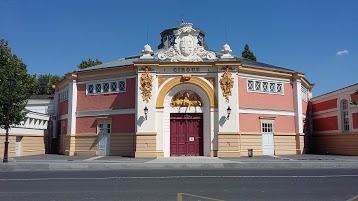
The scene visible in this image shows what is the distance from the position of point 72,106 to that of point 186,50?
35.0 feet

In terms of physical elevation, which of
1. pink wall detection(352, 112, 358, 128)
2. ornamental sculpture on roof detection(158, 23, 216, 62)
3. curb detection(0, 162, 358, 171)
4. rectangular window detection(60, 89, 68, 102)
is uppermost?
ornamental sculpture on roof detection(158, 23, 216, 62)

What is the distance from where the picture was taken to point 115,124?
25781 mm

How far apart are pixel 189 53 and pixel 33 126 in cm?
1522

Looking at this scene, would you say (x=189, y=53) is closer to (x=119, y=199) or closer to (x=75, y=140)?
(x=75, y=140)

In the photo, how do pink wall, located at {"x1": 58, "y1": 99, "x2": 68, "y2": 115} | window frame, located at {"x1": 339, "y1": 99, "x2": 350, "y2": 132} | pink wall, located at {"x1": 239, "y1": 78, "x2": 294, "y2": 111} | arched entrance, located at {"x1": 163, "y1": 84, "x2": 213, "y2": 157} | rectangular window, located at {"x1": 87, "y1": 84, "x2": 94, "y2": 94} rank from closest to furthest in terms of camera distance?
arched entrance, located at {"x1": 163, "y1": 84, "x2": 213, "y2": 157} → pink wall, located at {"x1": 239, "y1": 78, "x2": 294, "y2": 111} → window frame, located at {"x1": 339, "y1": 99, "x2": 350, "y2": 132} → rectangular window, located at {"x1": 87, "y1": 84, "x2": 94, "y2": 94} → pink wall, located at {"x1": 58, "y1": 99, "x2": 68, "y2": 115}

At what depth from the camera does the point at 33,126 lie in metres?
28.7

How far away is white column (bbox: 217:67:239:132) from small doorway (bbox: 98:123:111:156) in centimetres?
900

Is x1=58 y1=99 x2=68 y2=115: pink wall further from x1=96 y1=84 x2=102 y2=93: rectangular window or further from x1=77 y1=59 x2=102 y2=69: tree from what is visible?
x1=77 y1=59 x2=102 y2=69: tree

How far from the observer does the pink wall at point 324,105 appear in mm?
28109

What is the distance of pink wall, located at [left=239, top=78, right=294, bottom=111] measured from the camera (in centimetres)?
2561

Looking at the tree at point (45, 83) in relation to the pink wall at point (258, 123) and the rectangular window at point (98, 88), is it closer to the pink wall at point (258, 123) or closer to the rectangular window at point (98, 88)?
the rectangular window at point (98, 88)

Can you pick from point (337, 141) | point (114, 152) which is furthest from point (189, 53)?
point (337, 141)

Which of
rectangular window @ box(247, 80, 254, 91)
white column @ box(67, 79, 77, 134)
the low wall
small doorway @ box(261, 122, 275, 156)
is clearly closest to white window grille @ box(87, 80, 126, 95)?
white column @ box(67, 79, 77, 134)

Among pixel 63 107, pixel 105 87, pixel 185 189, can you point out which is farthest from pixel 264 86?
pixel 185 189
